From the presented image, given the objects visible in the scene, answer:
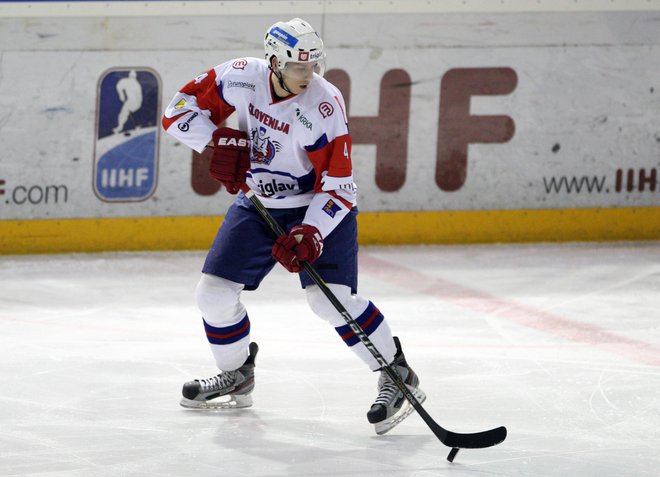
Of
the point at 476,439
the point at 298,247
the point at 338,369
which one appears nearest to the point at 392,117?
the point at 338,369

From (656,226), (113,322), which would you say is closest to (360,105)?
(656,226)

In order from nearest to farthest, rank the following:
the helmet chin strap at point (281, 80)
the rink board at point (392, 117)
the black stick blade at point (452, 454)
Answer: the black stick blade at point (452, 454) → the helmet chin strap at point (281, 80) → the rink board at point (392, 117)

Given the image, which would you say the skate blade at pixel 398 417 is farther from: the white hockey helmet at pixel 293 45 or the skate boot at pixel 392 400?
the white hockey helmet at pixel 293 45

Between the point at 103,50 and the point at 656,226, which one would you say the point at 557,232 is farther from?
the point at 103,50

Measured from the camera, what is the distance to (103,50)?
19.0 feet

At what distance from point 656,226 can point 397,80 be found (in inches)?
63.0

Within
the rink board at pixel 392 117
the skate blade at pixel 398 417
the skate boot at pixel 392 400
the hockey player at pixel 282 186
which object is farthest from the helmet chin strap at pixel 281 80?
the rink board at pixel 392 117

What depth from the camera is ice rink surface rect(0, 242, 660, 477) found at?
2.85 metres

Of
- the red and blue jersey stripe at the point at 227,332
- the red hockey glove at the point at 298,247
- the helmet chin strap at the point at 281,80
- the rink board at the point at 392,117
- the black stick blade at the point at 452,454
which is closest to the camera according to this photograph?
the black stick blade at the point at 452,454

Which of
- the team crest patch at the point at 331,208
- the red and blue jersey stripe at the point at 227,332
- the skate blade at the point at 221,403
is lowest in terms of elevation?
the skate blade at the point at 221,403

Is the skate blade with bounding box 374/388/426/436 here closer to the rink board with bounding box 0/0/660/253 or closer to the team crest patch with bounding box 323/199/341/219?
the team crest patch with bounding box 323/199/341/219

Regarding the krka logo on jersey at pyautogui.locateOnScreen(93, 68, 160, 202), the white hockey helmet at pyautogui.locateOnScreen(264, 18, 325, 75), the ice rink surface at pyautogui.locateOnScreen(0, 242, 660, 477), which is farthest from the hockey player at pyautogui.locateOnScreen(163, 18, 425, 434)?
the krka logo on jersey at pyautogui.locateOnScreen(93, 68, 160, 202)

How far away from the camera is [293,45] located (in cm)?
302

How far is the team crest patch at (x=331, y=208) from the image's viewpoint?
308 centimetres
